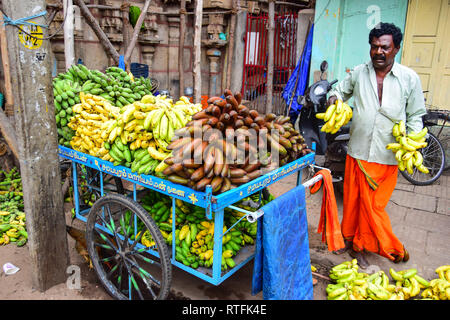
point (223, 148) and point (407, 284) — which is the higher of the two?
point (223, 148)

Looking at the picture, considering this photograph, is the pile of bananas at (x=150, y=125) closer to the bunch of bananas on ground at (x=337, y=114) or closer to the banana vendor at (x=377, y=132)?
the bunch of bananas on ground at (x=337, y=114)

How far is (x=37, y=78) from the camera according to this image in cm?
276

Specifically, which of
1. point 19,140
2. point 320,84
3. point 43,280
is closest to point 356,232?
point 320,84

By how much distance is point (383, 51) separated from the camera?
3.30 meters

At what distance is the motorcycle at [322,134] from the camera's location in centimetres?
504

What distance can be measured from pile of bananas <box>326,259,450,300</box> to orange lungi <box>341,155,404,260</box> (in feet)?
1.25

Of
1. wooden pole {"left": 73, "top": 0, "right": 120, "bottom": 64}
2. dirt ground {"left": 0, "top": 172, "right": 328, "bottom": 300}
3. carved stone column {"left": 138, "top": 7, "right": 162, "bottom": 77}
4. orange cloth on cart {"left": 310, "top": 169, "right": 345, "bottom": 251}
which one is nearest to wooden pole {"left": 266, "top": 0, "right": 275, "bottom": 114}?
carved stone column {"left": 138, "top": 7, "right": 162, "bottom": 77}

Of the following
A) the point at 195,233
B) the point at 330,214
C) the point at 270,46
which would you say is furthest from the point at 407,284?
the point at 270,46

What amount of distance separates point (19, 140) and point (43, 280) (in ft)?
A: 4.02

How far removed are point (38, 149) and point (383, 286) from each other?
3076mm

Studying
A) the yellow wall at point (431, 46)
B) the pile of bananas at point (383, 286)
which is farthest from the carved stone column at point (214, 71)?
the pile of bananas at point (383, 286)

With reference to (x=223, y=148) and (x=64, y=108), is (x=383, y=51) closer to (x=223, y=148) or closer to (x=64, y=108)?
(x=223, y=148)

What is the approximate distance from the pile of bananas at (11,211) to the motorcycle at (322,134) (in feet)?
13.1

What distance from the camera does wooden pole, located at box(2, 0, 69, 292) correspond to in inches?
104
